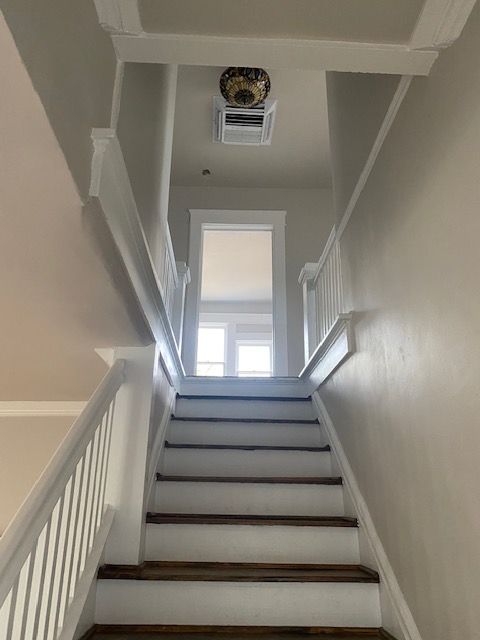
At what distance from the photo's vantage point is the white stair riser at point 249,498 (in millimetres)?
2600

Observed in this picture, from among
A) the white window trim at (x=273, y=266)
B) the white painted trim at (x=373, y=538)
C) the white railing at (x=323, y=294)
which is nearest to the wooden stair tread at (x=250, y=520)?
the white painted trim at (x=373, y=538)

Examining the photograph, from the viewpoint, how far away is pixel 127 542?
212cm

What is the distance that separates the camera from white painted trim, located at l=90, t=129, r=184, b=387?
1342 millimetres

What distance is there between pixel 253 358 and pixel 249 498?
6.24 metres

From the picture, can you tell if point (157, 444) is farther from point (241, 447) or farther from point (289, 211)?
point (289, 211)

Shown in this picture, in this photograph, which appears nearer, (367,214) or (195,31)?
(195,31)

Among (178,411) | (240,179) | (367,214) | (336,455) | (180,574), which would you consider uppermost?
(240,179)

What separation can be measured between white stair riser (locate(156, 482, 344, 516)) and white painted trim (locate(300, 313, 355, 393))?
72cm

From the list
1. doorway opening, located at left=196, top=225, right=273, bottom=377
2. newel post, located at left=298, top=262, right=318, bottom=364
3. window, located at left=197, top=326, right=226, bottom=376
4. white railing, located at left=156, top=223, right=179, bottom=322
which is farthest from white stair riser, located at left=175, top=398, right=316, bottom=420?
window, located at left=197, top=326, right=226, bottom=376

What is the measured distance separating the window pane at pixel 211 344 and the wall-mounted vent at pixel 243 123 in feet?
14.7

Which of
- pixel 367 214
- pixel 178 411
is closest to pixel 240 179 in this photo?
pixel 178 411

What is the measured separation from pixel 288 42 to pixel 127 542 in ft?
6.58

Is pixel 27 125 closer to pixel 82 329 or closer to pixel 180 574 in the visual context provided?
pixel 82 329

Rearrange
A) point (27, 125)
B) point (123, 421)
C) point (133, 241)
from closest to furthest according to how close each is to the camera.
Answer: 1. point (27, 125)
2. point (133, 241)
3. point (123, 421)
